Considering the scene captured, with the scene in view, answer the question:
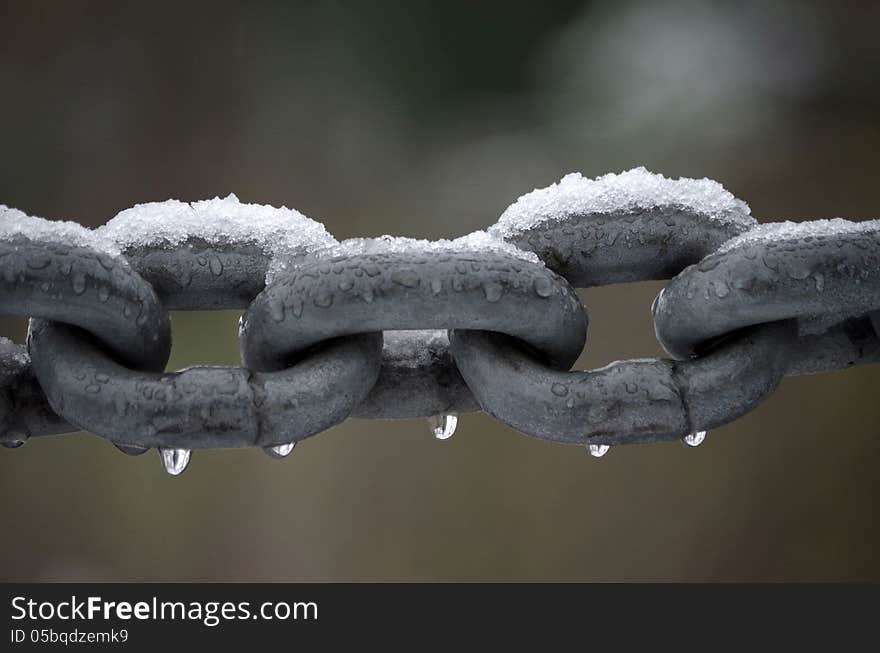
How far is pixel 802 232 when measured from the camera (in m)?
0.45

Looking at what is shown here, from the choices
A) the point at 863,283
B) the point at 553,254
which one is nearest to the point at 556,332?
→ the point at 553,254


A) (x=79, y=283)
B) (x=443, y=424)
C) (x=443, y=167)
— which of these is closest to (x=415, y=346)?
(x=443, y=424)

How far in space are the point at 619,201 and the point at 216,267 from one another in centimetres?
22

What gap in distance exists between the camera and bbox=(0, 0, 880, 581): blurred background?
1.54m

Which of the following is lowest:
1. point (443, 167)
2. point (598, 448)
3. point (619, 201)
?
point (598, 448)

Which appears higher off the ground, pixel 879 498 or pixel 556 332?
pixel 879 498

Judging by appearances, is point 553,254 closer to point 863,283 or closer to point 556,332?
point 556,332

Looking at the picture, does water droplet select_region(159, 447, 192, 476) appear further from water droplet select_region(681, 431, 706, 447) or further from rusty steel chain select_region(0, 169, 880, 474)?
water droplet select_region(681, 431, 706, 447)

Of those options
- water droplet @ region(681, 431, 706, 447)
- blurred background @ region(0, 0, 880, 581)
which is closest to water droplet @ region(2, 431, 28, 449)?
water droplet @ region(681, 431, 706, 447)

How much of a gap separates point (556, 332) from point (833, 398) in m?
1.28

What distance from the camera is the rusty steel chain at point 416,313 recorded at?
1.37 feet

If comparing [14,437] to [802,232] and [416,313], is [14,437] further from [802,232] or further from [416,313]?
[802,232]

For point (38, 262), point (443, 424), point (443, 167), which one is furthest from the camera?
point (443, 167)

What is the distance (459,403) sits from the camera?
0.49m
